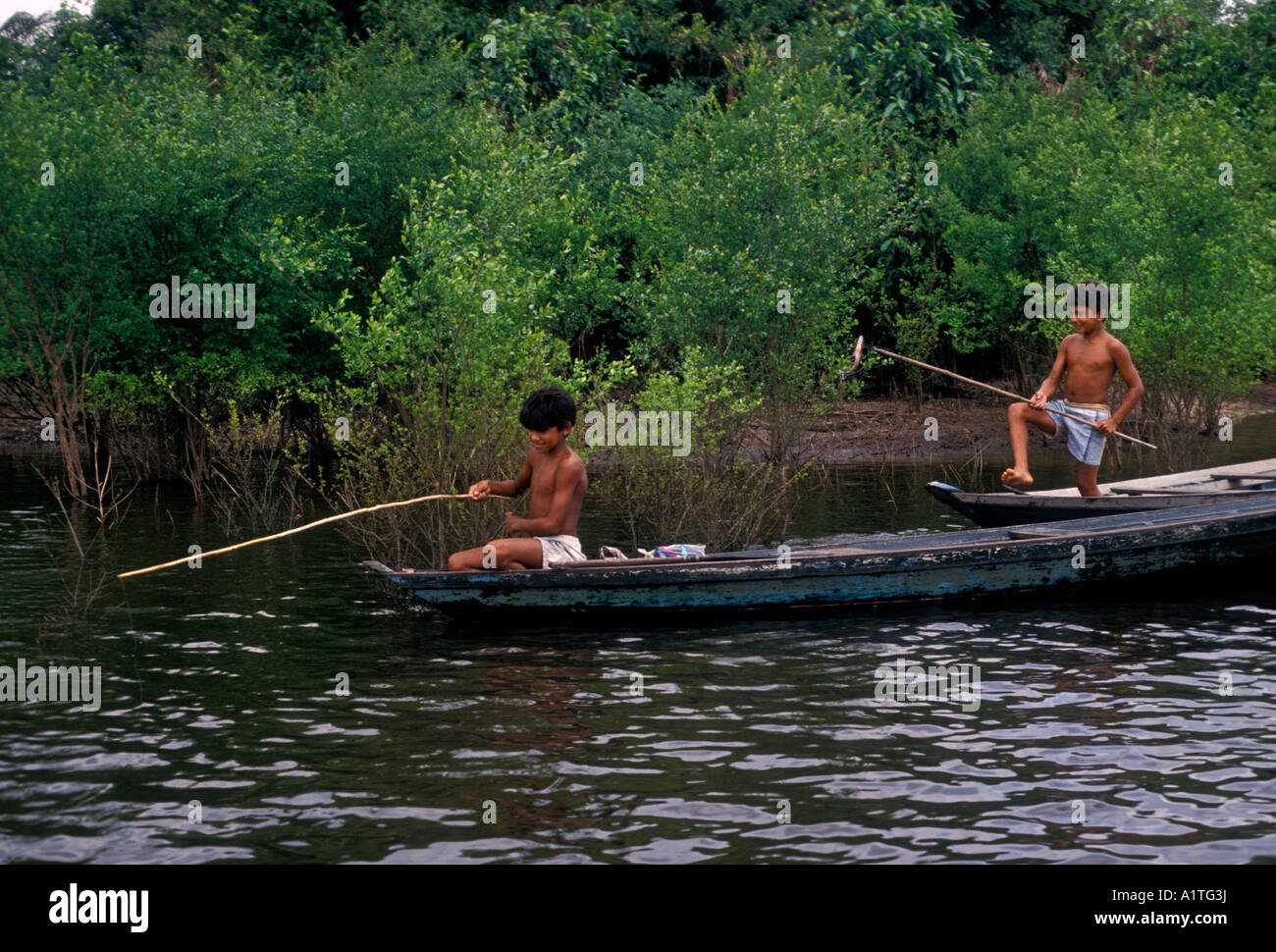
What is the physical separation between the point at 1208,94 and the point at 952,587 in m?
30.6

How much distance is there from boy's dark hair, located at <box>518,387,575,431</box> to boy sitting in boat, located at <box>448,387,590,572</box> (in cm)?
2

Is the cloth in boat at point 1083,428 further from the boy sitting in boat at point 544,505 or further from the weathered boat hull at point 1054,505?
the boy sitting in boat at point 544,505

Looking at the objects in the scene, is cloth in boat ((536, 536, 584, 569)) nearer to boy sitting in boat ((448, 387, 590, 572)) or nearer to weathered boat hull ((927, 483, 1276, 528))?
boy sitting in boat ((448, 387, 590, 572))

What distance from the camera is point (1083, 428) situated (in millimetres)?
13938

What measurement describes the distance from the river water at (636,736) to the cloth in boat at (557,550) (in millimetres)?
588

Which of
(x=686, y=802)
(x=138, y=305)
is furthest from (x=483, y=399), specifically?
(x=138, y=305)

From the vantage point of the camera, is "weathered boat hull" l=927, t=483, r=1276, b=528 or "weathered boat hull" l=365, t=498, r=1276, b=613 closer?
"weathered boat hull" l=365, t=498, r=1276, b=613

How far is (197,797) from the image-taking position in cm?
706

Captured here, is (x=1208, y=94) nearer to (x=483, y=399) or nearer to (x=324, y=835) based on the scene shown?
(x=483, y=399)

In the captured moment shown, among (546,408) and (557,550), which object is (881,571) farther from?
(546,408)

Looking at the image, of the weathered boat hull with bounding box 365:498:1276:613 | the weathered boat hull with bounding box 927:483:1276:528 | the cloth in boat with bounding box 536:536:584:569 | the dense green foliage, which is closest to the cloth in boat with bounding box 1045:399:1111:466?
the weathered boat hull with bounding box 927:483:1276:528

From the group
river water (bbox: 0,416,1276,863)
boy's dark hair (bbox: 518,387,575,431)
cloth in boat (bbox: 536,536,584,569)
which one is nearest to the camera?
river water (bbox: 0,416,1276,863)

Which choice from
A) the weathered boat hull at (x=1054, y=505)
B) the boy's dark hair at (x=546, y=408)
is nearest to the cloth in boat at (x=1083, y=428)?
the weathered boat hull at (x=1054, y=505)

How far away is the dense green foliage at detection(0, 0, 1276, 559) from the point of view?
1427 centimetres
